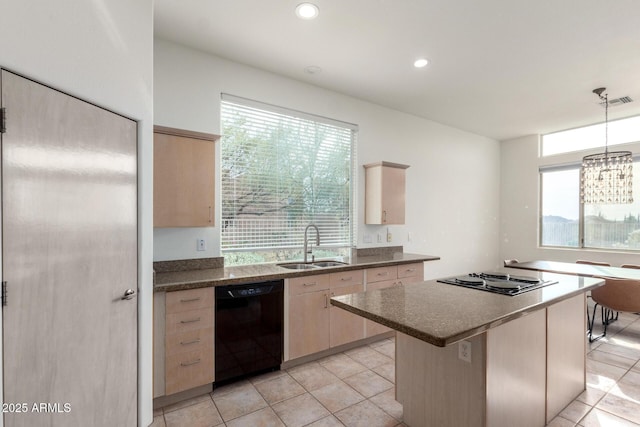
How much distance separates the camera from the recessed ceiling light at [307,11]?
7.52 ft

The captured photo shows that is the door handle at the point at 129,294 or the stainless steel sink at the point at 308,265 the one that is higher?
the door handle at the point at 129,294

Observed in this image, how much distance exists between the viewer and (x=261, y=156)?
3.33 meters

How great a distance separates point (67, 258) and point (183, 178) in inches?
44.0

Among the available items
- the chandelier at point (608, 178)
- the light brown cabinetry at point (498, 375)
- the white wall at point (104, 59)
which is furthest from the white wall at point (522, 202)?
the white wall at point (104, 59)

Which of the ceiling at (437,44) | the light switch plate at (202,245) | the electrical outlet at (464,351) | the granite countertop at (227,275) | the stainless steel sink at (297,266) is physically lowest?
the electrical outlet at (464,351)

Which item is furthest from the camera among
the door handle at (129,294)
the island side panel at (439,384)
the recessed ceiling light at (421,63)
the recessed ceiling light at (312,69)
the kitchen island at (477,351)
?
the recessed ceiling light at (312,69)

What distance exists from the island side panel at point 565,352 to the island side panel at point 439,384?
2.78 ft

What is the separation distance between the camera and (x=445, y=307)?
1.67 meters

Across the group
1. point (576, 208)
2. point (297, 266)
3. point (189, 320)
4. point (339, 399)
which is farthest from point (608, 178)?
point (189, 320)

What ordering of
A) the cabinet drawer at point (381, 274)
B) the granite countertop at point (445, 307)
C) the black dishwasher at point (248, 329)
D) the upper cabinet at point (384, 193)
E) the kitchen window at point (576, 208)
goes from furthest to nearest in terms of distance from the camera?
1. the kitchen window at point (576, 208)
2. the upper cabinet at point (384, 193)
3. the cabinet drawer at point (381, 274)
4. the black dishwasher at point (248, 329)
5. the granite countertop at point (445, 307)

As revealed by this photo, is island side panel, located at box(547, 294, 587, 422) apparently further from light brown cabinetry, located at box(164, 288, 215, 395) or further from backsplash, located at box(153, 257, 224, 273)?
backsplash, located at box(153, 257, 224, 273)

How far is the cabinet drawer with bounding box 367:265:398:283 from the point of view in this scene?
339 centimetres

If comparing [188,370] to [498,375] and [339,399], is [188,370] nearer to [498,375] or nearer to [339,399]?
[339,399]

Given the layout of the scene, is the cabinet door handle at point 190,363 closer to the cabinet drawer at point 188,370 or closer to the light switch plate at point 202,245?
the cabinet drawer at point 188,370
